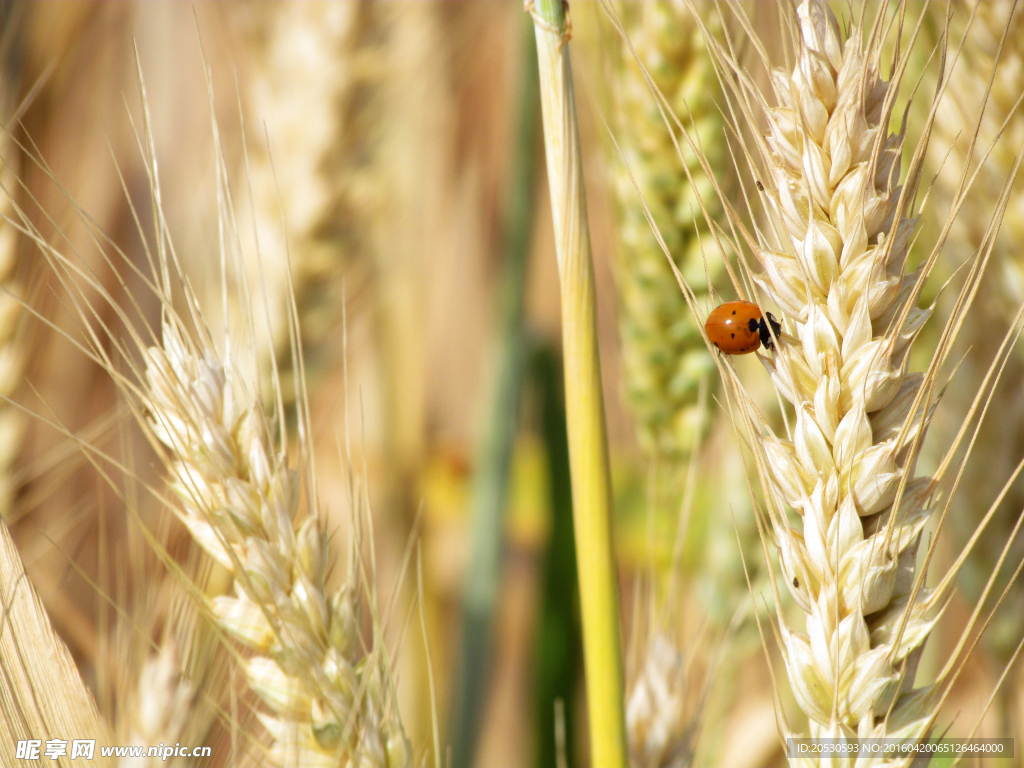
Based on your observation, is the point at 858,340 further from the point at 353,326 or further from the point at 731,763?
the point at 353,326

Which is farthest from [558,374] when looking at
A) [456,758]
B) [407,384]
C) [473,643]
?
[456,758]

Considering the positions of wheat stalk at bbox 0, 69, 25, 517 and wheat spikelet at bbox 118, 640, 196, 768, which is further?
wheat stalk at bbox 0, 69, 25, 517

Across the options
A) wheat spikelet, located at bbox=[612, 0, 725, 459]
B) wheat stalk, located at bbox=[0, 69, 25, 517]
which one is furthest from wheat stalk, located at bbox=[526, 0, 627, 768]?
wheat stalk, located at bbox=[0, 69, 25, 517]


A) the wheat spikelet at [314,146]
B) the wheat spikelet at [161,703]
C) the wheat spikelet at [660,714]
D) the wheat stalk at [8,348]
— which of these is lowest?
the wheat spikelet at [660,714]

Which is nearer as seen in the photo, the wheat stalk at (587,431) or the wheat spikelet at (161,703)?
the wheat stalk at (587,431)

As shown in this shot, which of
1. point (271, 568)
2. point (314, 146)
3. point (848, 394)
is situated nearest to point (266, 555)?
point (271, 568)

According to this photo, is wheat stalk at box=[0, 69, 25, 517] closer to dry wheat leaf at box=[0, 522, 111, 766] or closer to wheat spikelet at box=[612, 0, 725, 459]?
dry wheat leaf at box=[0, 522, 111, 766]

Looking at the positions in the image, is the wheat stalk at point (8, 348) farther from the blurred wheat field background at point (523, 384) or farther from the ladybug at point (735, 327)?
the ladybug at point (735, 327)

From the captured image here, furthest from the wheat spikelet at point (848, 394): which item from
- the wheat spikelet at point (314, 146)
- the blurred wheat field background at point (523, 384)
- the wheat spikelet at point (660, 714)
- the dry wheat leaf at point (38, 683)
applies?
the wheat spikelet at point (314, 146)
